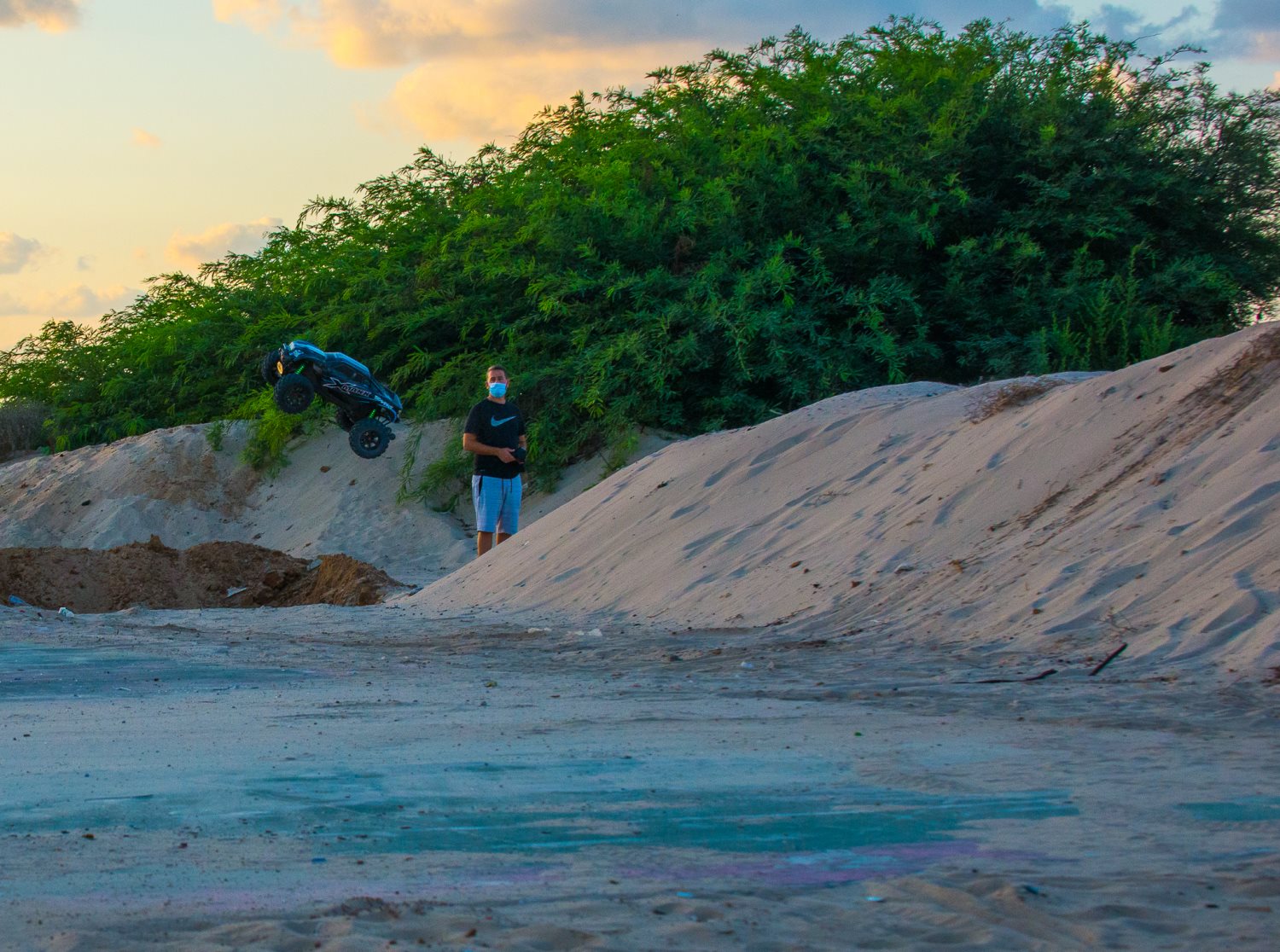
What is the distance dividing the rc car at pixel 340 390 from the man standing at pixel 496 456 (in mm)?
3211

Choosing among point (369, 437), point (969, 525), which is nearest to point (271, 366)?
point (369, 437)

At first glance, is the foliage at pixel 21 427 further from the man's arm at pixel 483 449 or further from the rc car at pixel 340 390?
the man's arm at pixel 483 449

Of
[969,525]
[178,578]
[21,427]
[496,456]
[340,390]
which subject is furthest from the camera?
[21,427]

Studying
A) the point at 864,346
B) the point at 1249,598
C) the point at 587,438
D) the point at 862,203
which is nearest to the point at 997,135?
the point at 862,203

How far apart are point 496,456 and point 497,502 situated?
1.99 ft

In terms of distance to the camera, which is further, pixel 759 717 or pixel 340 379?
pixel 340 379

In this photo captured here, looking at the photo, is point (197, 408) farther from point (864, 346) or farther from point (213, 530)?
point (864, 346)

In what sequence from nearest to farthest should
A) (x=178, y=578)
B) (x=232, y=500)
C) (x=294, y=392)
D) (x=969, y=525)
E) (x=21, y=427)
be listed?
(x=969, y=525) < (x=178, y=578) < (x=294, y=392) < (x=232, y=500) < (x=21, y=427)

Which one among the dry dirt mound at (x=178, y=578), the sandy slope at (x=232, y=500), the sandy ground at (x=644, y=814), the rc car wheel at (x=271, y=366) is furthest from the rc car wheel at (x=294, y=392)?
the sandy ground at (x=644, y=814)

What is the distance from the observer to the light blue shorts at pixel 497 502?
1150 cm

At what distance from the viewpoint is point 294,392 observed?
47.3 feet

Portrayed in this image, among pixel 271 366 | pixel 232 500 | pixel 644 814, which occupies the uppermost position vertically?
pixel 271 366

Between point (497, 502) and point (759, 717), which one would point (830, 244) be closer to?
point (497, 502)

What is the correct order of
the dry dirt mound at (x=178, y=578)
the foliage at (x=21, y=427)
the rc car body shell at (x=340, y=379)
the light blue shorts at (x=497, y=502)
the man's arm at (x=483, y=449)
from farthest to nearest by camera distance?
1. the foliage at (x=21, y=427)
2. the rc car body shell at (x=340, y=379)
3. the dry dirt mound at (x=178, y=578)
4. the light blue shorts at (x=497, y=502)
5. the man's arm at (x=483, y=449)
